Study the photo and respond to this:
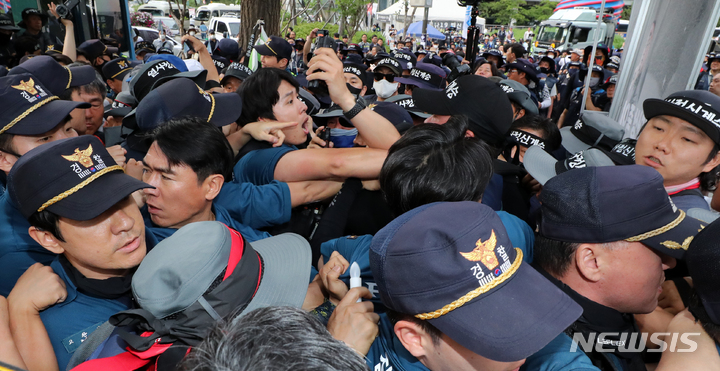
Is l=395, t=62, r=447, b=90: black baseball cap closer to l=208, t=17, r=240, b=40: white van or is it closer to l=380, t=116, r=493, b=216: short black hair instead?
l=380, t=116, r=493, b=216: short black hair

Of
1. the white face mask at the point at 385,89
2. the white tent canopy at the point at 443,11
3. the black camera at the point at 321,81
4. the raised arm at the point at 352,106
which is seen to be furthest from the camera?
the white tent canopy at the point at 443,11

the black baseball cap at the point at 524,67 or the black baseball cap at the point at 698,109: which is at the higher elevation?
the black baseball cap at the point at 698,109

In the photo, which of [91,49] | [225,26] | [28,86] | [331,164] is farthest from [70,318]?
[225,26]

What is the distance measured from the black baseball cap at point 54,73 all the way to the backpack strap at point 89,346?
2266 millimetres

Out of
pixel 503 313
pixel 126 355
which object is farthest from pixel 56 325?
pixel 503 313

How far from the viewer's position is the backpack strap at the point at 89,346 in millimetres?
1499

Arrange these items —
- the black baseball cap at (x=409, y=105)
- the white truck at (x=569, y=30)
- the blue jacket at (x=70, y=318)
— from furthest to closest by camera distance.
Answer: the white truck at (x=569, y=30) → the black baseball cap at (x=409, y=105) → the blue jacket at (x=70, y=318)

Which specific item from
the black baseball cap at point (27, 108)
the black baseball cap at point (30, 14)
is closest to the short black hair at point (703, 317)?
the black baseball cap at point (27, 108)

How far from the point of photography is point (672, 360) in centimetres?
128

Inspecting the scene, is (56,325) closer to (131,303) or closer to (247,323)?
(131,303)

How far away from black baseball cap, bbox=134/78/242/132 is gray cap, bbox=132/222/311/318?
3.85 ft

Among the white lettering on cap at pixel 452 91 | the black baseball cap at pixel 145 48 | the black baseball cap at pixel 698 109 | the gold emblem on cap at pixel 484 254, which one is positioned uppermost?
the black baseball cap at pixel 698 109

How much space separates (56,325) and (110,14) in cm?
972

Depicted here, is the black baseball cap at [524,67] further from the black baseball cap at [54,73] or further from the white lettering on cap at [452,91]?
the black baseball cap at [54,73]
